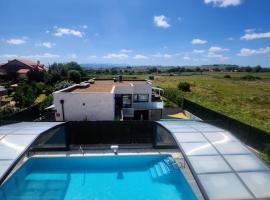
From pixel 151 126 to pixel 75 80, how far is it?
5077cm

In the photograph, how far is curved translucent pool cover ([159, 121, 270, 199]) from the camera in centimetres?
793

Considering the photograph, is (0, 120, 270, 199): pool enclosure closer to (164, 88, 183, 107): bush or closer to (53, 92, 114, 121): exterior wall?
(53, 92, 114, 121): exterior wall

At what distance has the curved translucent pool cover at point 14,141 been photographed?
9.35m

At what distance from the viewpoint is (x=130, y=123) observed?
59.6ft

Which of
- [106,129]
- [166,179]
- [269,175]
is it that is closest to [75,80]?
[106,129]

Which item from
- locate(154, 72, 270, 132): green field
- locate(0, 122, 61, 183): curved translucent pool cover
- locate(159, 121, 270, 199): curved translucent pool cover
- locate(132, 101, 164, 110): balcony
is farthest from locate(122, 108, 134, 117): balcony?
locate(159, 121, 270, 199): curved translucent pool cover

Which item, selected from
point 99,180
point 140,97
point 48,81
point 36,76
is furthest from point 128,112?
point 36,76

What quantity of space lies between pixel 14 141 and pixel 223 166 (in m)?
9.39

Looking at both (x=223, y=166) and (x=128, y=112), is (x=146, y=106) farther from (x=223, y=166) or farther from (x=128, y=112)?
(x=223, y=166)

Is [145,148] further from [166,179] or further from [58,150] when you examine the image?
[58,150]

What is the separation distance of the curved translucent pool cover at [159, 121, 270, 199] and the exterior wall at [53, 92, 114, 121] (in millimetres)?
11758

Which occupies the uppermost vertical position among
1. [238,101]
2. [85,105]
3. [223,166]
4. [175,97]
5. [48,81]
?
[223,166]

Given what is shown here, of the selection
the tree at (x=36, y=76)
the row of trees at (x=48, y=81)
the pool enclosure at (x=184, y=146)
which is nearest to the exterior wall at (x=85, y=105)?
the pool enclosure at (x=184, y=146)

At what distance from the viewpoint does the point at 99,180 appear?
14570mm
